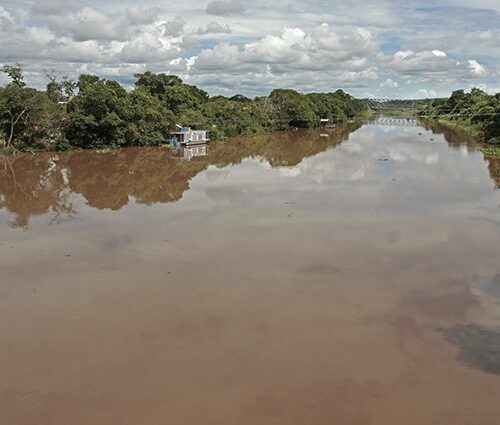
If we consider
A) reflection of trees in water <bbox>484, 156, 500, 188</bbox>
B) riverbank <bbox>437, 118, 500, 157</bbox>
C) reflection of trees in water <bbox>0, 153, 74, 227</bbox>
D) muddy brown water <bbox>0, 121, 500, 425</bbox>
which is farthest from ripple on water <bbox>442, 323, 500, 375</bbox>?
riverbank <bbox>437, 118, 500, 157</bbox>

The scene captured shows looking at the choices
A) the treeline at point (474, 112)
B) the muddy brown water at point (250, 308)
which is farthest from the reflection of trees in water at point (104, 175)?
the treeline at point (474, 112)

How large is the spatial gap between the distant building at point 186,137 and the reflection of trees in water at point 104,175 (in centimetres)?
239

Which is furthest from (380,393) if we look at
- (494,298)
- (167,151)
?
(167,151)

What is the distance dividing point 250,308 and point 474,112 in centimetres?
5929

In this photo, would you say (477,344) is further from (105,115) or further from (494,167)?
(105,115)

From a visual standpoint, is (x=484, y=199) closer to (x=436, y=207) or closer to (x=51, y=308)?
(x=436, y=207)

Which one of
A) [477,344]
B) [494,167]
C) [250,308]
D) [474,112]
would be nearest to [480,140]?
[474,112]

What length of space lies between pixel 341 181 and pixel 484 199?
6978mm

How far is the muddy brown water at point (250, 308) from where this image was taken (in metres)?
7.79

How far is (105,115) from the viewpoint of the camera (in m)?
39.2

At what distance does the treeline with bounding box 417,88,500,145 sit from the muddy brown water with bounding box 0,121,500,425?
74.6ft

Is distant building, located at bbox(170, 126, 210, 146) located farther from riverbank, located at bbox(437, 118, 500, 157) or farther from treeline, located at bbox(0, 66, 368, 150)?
riverbank, located at bbox(437, 118, 500, 157)

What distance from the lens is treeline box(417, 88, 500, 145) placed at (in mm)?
42969

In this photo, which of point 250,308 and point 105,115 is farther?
point 105,115
